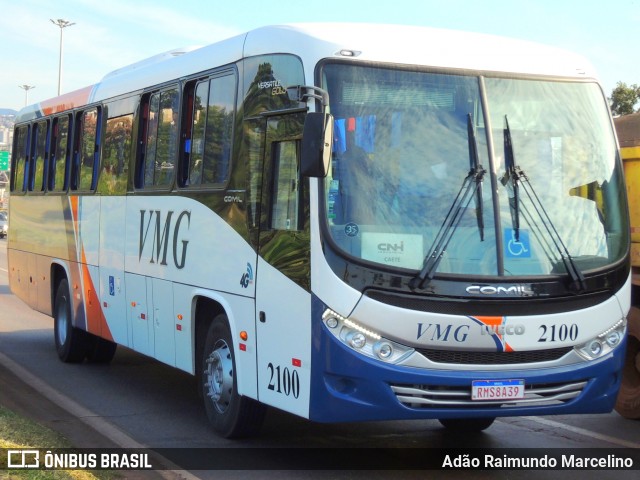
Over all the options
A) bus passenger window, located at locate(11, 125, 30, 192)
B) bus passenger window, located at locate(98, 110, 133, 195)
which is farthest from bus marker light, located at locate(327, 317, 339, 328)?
bus passenger window, located at locate(11, 125, 30, 192)

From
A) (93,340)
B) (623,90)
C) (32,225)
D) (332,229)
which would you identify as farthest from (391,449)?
(623,90)

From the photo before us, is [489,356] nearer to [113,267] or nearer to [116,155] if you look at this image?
[113,267]

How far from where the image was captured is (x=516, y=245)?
24.3ft

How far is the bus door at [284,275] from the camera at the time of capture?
7.43m

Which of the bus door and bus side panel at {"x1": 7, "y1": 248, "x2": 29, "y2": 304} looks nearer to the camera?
the bus door

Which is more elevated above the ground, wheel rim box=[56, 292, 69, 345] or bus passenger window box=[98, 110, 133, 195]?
bus passenger window box=[98, 110, 133, 195]

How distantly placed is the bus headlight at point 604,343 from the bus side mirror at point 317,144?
2.22 meters

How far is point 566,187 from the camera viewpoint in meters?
7.72

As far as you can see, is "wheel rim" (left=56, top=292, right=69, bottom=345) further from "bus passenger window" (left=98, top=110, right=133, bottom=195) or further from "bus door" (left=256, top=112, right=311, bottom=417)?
"bus door" (left=256, top=112, right=311, bottom=417)

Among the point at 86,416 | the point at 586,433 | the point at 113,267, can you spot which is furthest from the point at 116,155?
the point at 586,433

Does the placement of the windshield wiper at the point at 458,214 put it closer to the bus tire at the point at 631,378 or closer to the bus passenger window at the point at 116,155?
the bus tire at the point at 631,378

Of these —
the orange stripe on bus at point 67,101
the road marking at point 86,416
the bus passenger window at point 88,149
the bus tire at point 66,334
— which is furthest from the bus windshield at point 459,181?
the bus tire at point 66,334

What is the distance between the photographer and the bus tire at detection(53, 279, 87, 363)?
13.2 m

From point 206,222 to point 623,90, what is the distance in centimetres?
1967
